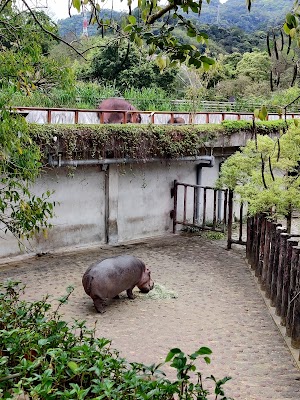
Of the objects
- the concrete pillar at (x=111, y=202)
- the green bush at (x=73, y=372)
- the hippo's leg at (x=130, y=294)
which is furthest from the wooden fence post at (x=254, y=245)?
the green bush at (x=73, y=372)

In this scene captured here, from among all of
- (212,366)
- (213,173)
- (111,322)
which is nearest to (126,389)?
(212,366)

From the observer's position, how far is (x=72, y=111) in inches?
401

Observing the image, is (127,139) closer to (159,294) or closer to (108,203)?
(108,203)

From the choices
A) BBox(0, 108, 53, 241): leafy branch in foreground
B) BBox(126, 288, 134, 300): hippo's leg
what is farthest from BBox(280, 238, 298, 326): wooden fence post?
BBox(0, 108, 53, 241): leafy branch in foreground

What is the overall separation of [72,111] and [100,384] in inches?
328

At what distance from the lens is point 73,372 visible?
250cm

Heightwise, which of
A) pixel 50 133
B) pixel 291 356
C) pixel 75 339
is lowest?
pixel 291 356

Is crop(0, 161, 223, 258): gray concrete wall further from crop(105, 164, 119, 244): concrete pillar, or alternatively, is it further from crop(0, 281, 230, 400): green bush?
crop(0, 281, 230, 400): green bush

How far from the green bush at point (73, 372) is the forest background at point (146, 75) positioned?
1.38m

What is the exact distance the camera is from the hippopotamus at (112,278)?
7.10 m

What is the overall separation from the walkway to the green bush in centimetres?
251

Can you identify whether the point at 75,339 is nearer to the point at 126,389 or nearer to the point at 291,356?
Answer: the point at 126,389

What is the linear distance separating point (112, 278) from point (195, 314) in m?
1.22

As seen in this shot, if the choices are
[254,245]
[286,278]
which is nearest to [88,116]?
[254,245]
